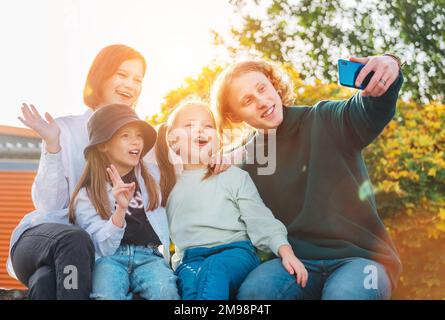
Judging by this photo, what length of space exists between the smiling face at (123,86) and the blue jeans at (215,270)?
0.79 meters

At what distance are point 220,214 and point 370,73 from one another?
2.57 ft

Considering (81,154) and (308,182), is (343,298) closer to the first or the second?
(308,182)

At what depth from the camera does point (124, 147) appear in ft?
7.90

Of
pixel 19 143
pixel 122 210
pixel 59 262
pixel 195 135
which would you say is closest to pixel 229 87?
pixel 195 135

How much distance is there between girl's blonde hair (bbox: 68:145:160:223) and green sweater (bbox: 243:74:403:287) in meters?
0.43

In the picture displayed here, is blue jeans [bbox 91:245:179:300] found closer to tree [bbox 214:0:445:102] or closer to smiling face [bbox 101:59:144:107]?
smiling face [bbox 101:59:144:107]

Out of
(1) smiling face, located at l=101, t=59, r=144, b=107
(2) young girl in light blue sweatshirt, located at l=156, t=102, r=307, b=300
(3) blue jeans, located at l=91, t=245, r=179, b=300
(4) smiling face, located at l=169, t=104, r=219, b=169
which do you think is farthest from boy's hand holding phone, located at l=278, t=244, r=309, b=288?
(1) smiling face, located at l=101, t=59, r=144, b=107

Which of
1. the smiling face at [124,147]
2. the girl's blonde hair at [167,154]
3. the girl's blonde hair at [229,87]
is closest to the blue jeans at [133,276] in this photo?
the girl's blonde hair at [167,154]

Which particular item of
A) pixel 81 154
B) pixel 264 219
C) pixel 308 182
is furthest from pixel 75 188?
pixel 308 182

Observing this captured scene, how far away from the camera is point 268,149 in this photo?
2453 millimetres

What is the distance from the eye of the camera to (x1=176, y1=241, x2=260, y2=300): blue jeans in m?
2.07

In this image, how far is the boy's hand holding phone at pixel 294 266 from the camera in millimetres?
2125

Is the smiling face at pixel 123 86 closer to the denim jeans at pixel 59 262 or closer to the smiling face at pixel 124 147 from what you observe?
the smiling face at pixel 124 147
